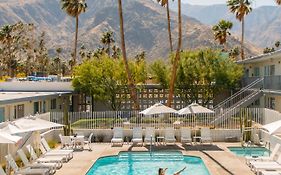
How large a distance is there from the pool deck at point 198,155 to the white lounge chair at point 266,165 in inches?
17.1

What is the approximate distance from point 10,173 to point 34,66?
92024 millimetres

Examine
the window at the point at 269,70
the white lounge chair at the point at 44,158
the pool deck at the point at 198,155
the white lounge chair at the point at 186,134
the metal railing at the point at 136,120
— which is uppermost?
the window at the point at 269,70

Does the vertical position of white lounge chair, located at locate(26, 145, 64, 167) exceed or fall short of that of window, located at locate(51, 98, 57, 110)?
it falls short

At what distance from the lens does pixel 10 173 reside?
1762cm

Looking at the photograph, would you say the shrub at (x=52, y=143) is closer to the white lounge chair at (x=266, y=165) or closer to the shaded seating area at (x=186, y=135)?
the shaded seating area at (x=186, y=135)

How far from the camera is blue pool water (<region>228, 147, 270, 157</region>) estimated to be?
933 inches

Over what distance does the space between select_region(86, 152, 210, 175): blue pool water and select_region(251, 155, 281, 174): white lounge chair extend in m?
2.39

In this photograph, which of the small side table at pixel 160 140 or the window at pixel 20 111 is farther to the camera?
the window at pixel 20 111

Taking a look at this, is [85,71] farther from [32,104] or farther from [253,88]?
[253,88]

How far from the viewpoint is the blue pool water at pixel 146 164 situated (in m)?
20.5

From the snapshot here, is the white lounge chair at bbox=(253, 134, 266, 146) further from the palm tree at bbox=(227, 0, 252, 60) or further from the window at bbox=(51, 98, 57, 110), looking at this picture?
the palm tree at bbox=(227, 0, 252, 60)

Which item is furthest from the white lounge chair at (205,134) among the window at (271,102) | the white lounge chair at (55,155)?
the window at (271,102)

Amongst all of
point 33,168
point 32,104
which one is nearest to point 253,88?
point 32,104

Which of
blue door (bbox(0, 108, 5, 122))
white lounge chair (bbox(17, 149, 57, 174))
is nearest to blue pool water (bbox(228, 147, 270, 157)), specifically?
white lounge chair (bbox(17, 149, 57, 174))
